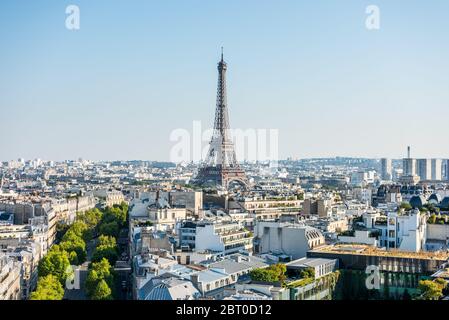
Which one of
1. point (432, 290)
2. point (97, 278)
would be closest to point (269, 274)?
point (432, 290)

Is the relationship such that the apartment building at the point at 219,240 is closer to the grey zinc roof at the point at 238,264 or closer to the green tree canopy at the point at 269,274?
the grey zinc roof at the point at 238,264

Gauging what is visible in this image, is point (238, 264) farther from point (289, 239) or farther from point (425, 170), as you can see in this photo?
point (425, 170)

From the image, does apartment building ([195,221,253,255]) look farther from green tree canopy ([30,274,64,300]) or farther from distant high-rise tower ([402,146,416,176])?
distant high-rise tower ([402,146,416,176])

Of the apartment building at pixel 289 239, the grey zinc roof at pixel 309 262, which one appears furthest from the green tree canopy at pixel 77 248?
the grey zinc roof at pixel 309 262

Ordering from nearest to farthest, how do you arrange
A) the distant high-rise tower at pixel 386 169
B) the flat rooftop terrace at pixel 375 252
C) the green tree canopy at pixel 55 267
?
the flat rooftop terrace at pixel 375 252
the green tree canopy at pixel 55 267
the distant high-rise tower at pixel 386 169

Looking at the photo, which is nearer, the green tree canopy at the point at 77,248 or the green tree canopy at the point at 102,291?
the green tree canopy at the point at 102,291

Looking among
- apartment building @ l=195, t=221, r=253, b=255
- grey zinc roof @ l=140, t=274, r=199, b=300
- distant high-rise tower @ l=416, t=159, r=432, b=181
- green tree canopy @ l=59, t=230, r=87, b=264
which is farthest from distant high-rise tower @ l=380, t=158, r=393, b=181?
grey zinc roof @ l=140, t=274, r=199, b=300
